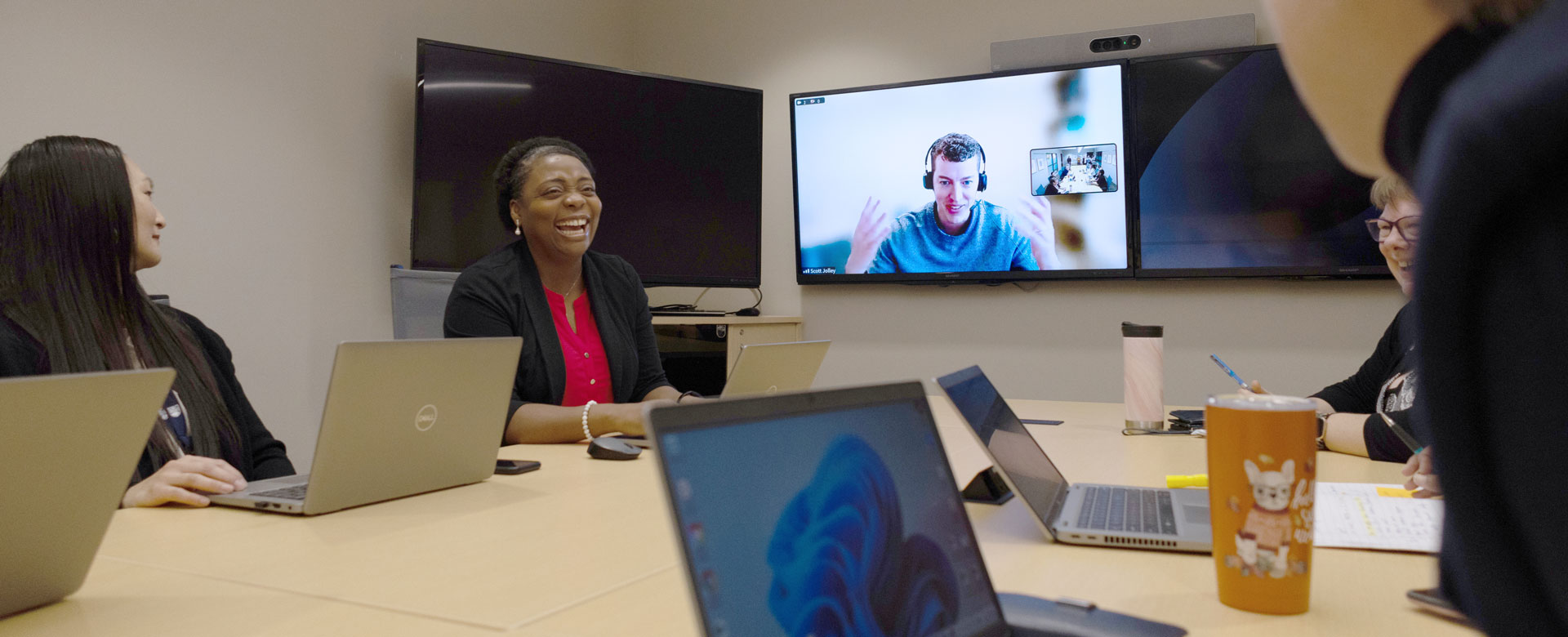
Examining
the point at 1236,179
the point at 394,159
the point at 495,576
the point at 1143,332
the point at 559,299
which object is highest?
the point at 394,159

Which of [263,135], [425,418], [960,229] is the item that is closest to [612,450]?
[425,418]

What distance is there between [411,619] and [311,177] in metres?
2.95

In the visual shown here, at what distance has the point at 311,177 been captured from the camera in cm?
335

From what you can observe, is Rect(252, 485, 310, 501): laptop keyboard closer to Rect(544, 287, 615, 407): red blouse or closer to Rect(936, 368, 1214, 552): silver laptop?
Rect(936, 368, 1214, 552): silver laptop

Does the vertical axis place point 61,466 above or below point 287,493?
above

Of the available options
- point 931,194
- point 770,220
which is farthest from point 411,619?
point 770,220

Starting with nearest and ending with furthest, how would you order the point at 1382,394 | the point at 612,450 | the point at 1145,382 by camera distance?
the point at 612,450
the point at 1145,382
the point at 1382,394

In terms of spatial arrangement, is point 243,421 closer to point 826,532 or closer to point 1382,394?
point 826,532

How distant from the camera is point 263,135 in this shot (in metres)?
3.19

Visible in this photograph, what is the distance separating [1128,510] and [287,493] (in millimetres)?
1085

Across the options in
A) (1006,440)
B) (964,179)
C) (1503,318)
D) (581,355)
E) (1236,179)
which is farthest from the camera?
(964,179)

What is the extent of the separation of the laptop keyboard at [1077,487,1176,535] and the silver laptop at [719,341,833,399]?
59cm

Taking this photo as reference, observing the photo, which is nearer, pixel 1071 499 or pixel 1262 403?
pixel 1262 403

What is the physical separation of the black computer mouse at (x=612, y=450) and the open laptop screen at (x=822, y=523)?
1.03 metres
